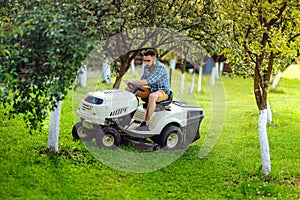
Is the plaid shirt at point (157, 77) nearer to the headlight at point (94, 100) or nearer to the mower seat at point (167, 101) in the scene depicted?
the mower seat at point (167, 101)

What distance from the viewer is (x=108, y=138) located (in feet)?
22.9

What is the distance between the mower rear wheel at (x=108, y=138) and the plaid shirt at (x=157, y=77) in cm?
92

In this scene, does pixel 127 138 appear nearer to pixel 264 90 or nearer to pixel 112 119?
pixel 112 119

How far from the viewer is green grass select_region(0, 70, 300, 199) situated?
19.1 ft

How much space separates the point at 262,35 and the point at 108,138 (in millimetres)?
2844

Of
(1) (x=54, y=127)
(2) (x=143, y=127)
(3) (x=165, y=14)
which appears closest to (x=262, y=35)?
(3) (x=165, y=14)

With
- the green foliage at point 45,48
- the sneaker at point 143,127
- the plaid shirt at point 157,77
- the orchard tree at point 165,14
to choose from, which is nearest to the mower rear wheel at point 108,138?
the sneaker at point 143,127

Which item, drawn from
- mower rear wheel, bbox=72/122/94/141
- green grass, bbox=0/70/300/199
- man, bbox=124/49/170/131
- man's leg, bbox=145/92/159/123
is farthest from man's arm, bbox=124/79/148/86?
mower rear wheel, bbox=72/122/94/141

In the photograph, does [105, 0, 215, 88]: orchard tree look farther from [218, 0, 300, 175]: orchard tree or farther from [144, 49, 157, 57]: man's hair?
[218, 0, 300, 175]: orchard tree

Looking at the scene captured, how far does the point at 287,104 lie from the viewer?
12.9 meters

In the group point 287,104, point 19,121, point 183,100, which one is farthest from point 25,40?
point 287,104

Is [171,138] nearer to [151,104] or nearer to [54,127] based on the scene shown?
[151,104]

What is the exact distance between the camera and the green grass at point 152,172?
5.83 meters

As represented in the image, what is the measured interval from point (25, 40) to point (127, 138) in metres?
2.68
